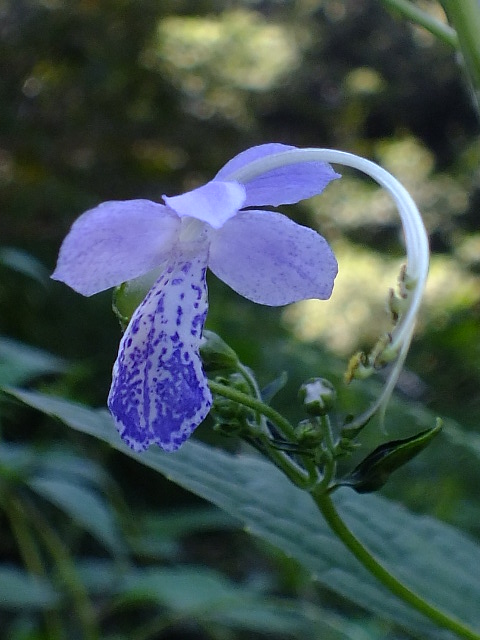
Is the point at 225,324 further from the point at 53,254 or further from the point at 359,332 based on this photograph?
the point at 359,332

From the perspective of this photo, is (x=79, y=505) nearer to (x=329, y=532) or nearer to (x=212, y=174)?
(x=329, y=532)

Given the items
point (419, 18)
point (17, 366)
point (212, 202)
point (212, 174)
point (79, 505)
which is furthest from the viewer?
point (212, 174)

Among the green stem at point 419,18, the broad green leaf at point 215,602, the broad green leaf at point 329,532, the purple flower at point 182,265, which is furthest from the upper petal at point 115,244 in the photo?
the broad green leaf at point 215,602

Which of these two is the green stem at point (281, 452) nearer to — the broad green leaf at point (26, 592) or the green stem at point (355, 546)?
the green stem at point (355, 546)

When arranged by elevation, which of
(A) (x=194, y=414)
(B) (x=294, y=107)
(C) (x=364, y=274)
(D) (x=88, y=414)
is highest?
(A) (x=194, y=414)

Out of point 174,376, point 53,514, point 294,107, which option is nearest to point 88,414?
point 174,376

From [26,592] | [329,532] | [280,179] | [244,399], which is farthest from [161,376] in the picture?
[26,592]
